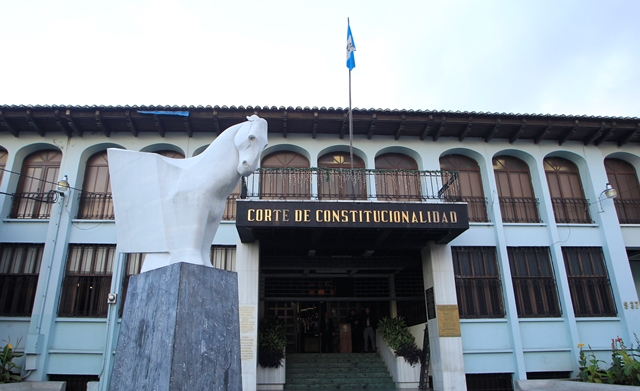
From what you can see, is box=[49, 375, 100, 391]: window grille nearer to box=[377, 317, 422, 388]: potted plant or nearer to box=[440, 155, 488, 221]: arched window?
box=[377, 317, 422, 388]: potted plant

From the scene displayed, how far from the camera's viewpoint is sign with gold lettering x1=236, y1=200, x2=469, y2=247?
12359 mm

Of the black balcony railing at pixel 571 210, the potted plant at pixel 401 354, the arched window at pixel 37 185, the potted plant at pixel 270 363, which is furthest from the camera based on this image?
the black balcony railing at pixel 571 210

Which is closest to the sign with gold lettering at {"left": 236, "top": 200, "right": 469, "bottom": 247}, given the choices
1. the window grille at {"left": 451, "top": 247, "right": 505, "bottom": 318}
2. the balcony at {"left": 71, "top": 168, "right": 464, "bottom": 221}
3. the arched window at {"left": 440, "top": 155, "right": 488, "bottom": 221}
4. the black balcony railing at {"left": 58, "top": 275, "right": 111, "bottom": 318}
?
the balcony at {"left": 71, "top": 168, "right": 464, "bottom": 221}

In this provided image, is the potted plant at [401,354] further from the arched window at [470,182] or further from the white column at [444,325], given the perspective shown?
the arched window at [470,182]

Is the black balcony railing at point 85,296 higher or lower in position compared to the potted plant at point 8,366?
higher

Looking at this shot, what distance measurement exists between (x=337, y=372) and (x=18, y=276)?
10382 mm

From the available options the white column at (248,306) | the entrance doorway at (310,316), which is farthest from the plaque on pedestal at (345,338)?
the white column at (248,306)

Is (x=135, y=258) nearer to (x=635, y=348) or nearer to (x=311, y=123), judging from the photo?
(x=311, y=123)

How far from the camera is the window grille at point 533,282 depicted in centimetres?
1461

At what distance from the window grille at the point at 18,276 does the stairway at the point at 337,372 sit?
27.1ft

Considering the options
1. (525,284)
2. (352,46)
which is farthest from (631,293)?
(352,46)

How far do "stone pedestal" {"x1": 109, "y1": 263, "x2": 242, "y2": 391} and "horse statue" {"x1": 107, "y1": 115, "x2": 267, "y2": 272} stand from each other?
41 cm

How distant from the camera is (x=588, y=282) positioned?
15070 mm

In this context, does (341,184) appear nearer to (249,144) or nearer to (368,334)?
(368,334)
